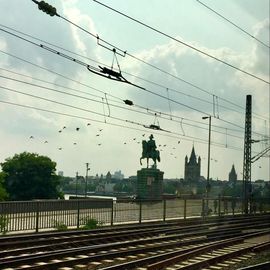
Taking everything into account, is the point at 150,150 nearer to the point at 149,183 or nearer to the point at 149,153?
the point at 149,153

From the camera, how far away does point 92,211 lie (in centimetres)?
2656

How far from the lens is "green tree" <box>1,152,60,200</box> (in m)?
80.4

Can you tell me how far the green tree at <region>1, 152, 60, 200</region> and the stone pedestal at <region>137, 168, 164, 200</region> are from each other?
27246mm

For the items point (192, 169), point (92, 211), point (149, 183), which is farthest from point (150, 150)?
point (192, 169)

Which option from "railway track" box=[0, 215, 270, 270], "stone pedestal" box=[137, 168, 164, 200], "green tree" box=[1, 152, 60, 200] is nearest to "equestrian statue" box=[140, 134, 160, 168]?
"stone pedestal" box=[137, 168, 164, 200]

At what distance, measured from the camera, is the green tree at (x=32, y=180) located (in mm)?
80438

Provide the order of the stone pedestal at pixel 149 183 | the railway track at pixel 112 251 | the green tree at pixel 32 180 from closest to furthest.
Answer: the railway track at pixel 112 251 → the stone pedestal at pixel 149 183 → the green tree at pixel 32 180

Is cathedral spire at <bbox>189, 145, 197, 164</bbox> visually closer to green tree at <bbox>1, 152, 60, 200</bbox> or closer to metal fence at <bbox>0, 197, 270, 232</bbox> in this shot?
green tree at <bbox>1, 152, 60, 200</bbox>

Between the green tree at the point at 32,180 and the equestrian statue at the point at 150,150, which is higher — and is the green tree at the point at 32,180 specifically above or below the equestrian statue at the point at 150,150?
below

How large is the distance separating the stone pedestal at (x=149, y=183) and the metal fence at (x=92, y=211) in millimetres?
16506

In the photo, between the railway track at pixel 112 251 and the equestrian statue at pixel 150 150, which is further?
the equestrian statue at pixel 150 150

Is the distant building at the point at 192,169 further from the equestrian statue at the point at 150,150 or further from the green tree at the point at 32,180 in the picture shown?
the equestrian statue at the point at 150,150

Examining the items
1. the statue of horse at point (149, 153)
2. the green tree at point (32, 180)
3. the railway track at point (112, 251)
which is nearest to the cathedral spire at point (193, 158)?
the green tree at point (32, 180)

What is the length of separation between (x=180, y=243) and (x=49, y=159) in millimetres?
68952
